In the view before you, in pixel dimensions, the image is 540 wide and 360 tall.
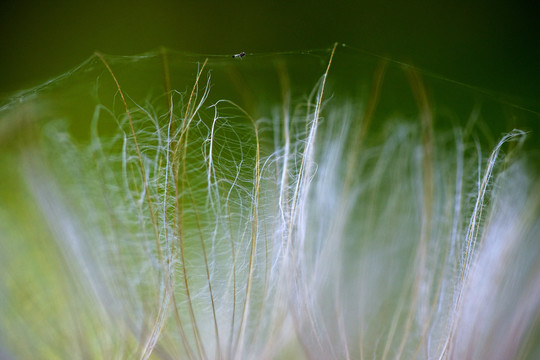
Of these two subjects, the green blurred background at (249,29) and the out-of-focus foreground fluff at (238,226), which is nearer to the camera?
the out-of-focus foreground fluff at (238,226)

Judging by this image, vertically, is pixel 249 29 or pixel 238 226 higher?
pixel 249 29

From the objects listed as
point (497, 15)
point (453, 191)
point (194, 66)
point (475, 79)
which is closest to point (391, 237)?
point (453, 191)

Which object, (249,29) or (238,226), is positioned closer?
(238,226)

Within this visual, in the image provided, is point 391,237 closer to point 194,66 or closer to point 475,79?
point 194,66

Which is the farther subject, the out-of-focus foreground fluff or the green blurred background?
the green blurred background
